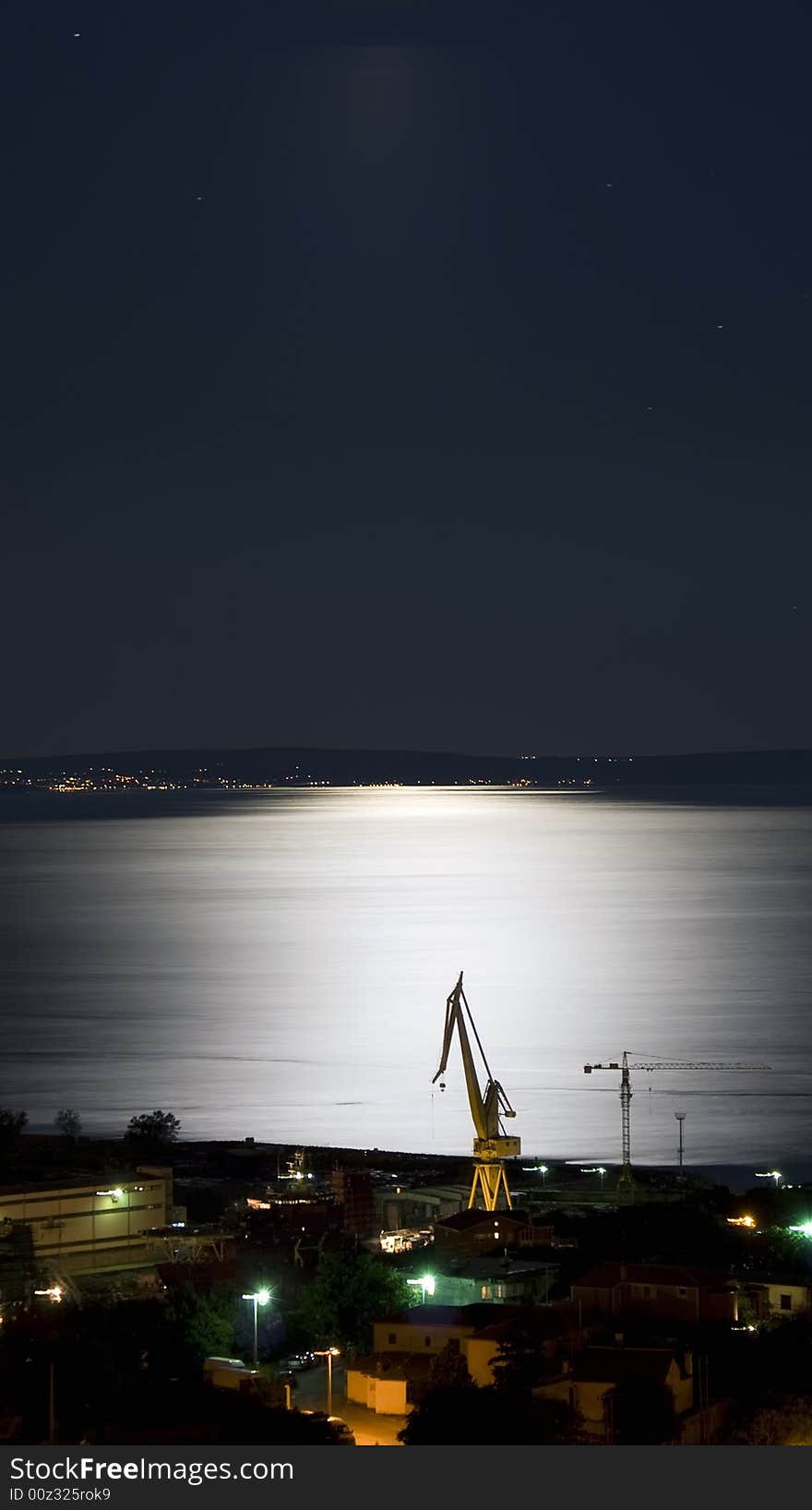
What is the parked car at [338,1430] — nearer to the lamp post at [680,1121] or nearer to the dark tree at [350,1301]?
the dark tree at [350,1301]

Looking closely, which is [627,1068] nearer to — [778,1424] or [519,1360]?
[519,1360]

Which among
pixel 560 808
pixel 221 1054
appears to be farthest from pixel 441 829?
pixel 221 1054

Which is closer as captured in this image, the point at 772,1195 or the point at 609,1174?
the point at 772,1195

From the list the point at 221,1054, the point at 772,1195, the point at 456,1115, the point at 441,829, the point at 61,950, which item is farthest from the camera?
the point at 441,829

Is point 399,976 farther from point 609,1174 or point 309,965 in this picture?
point 609,1174

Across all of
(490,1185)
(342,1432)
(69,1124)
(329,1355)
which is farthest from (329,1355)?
(69,1124)
